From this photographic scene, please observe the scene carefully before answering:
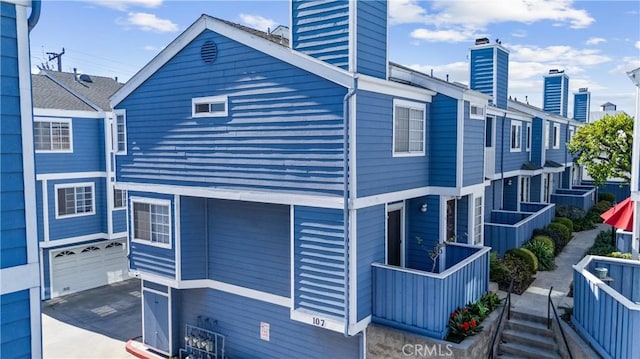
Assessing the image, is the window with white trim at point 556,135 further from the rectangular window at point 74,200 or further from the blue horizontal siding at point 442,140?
the rectangular window at point 74,200

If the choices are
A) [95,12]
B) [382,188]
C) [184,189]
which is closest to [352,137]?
[382,188]

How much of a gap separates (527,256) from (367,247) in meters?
7.39

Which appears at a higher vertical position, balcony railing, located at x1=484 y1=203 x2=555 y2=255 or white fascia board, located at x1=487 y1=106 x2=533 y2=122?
white fascia board, located at x1=487 y1=106 x2=533 y2=122

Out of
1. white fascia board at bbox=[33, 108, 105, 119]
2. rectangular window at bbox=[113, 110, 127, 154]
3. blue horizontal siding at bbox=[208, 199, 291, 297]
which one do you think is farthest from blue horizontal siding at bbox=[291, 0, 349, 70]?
Result: white fascia board at bbox=[33, 108, 105, 119]

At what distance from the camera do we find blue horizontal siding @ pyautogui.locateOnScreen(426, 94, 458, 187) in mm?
12109

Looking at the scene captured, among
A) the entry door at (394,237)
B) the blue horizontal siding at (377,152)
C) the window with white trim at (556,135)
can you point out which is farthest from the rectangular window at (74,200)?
the window with white trim at (556,135)

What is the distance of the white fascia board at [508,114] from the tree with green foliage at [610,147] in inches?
123

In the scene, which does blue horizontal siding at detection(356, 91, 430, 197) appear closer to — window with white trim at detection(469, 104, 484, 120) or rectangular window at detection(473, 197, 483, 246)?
window with white trim at detection(469, 104, 484, 120)

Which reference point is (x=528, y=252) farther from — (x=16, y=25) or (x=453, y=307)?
(x=16, y=25)

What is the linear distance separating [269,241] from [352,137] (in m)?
3.84

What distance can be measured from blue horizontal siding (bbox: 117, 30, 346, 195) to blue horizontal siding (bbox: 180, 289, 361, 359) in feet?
10.9

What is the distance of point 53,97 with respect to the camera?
20172mm

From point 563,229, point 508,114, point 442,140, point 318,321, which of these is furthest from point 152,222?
point 563,229

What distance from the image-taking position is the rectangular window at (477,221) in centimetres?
1367
